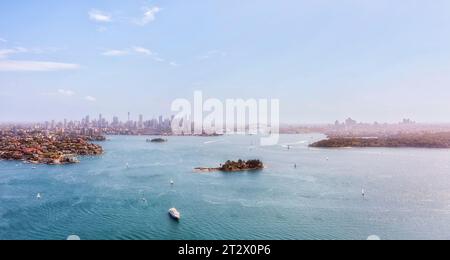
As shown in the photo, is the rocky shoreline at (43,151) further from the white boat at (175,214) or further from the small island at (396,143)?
the small island at (396,143)

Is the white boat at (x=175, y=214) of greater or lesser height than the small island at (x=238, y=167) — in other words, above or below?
below

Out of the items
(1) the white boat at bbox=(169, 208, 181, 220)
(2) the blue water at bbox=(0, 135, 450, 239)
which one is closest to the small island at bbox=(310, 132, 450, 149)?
(2) the blue water at bbox=(0, 135, 450, 239)

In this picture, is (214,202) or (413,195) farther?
(413,195)

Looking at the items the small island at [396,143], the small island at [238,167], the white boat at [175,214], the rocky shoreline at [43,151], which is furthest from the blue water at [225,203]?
the small island at [396,143]

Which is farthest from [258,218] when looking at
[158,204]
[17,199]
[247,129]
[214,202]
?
[247,129]

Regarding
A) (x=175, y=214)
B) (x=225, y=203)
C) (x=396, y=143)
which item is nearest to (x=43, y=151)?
(x=225, y=203)

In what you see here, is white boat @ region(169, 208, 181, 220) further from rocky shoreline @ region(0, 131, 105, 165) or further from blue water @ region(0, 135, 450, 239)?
rocky shoreline @ region(0, 131, 105, 165)
